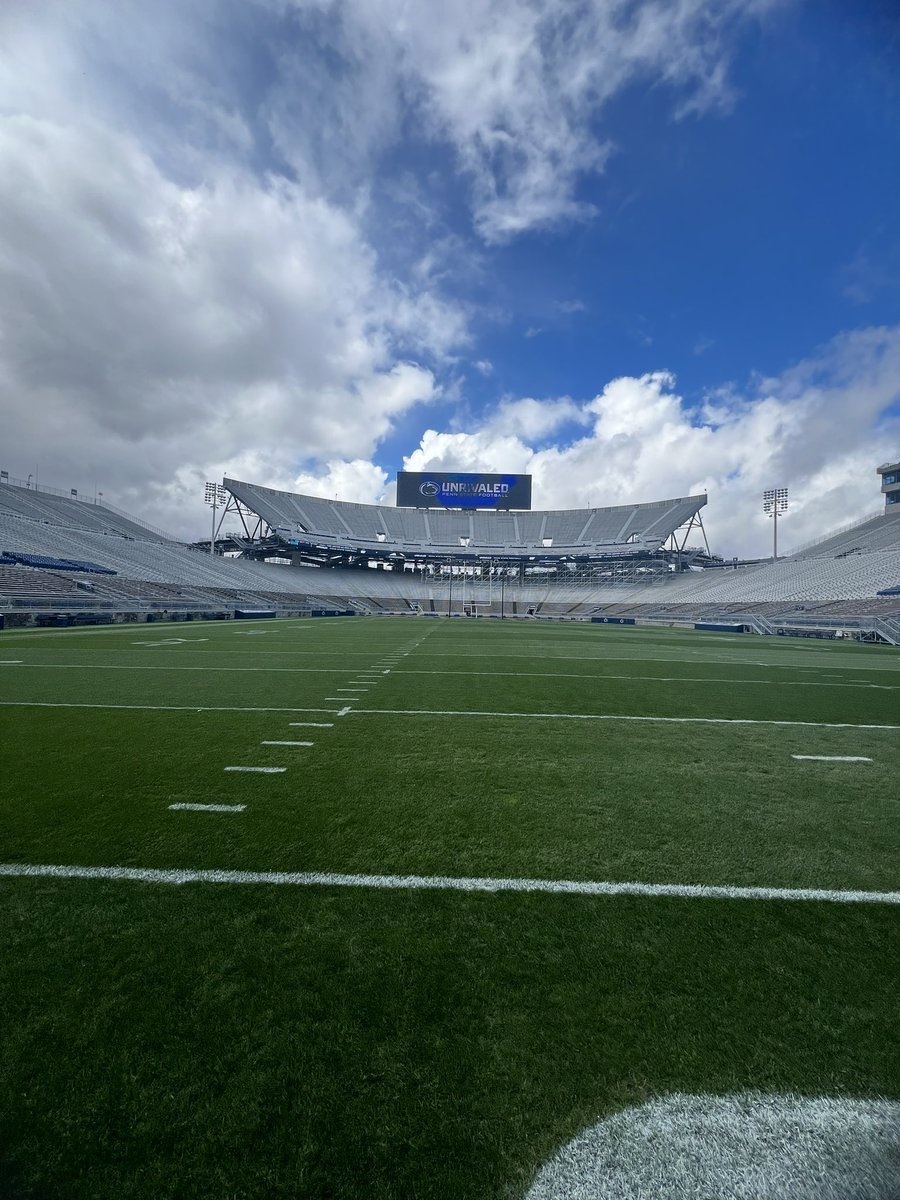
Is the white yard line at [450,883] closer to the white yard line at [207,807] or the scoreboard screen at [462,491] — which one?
the white yard line at [207,807]

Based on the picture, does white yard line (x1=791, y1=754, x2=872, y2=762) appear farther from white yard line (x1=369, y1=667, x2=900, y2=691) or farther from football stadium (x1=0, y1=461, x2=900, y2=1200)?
white yard line (x1=369, y1=667, x2=900, y2=691)

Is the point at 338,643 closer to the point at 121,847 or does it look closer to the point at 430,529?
the point at 121,847

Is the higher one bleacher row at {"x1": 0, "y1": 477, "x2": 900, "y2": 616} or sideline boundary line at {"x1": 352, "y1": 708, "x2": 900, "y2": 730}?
bleacher row at {"x1": 0, "y1": 477, "x2": 900, "y2": 616}

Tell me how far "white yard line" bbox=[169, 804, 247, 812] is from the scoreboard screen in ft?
226

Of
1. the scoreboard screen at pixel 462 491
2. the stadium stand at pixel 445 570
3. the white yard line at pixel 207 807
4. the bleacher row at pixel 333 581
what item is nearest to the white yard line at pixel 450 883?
the white yard line at pixel 207 807

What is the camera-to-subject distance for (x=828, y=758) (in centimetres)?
523

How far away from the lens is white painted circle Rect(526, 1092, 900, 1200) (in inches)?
54.1

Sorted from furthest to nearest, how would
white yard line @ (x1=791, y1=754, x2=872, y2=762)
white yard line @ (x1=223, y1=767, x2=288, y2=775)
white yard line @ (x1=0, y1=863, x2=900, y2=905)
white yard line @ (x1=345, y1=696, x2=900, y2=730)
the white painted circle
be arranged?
1. white yard line @ (x1=345, y1=696, x2=900, y2=730)
2. white yard line @ (x1=791, y1=754, x2=872, y2=762)
3. white yard line @ (x1=223, y1=767, x2=288, y2=775)
4. white yard line @ (x1=0, y1=863, x2=900, y2=905)
5. the white painted circle

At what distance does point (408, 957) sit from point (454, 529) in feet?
245

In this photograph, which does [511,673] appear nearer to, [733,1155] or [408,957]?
[408,957]

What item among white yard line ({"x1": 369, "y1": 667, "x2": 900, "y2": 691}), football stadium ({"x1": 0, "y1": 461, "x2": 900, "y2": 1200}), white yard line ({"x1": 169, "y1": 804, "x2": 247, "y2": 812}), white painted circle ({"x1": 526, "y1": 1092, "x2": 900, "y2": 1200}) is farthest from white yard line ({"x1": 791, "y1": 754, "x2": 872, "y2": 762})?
white yard line ({"x1": 169, "y1": 804, "x2": 247, "y2": 812})

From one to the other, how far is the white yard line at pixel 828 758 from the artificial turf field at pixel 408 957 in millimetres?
99

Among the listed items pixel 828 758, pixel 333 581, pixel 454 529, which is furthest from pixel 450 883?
pixel 454 529

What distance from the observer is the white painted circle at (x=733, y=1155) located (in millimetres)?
1373
